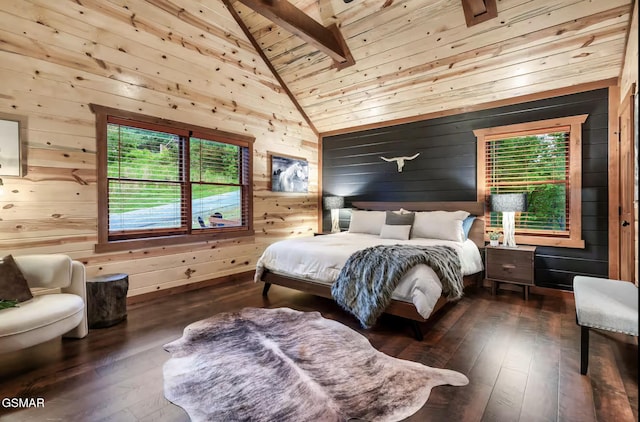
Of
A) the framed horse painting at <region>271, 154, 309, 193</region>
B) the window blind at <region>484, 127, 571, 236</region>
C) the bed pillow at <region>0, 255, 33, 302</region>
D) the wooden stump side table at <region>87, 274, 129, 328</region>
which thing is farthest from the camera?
the framed horse painting at <region>271, 154, 309, 193</region>

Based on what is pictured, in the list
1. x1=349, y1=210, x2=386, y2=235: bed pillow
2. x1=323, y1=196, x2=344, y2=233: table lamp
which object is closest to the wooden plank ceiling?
x1=323, y1=196, x2=344, y2=233: table lamp

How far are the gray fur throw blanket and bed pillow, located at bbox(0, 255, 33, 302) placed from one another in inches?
94.7

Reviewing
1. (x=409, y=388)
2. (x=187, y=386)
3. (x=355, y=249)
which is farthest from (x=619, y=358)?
(x=187, y=386)

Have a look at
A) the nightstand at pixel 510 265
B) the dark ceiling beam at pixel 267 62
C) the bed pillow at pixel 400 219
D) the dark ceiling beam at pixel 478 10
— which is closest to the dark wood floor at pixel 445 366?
the nightstand at pixel 510 265

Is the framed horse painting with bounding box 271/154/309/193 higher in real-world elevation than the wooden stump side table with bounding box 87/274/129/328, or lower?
higher

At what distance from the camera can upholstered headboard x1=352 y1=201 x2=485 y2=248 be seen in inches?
163

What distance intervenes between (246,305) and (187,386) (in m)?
1.48

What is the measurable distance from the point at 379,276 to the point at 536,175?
265 cm

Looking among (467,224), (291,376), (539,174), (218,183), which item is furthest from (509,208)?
(218,183)

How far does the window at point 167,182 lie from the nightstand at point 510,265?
3.25 metres

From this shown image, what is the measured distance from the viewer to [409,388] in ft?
6.10

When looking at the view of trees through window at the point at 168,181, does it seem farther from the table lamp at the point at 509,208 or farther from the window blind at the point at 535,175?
the window blind at the point at 535,175

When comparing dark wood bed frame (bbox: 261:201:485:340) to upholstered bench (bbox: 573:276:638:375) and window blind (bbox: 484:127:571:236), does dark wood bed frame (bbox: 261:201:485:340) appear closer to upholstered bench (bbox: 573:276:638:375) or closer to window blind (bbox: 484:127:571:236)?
window blind (bbox: 484:127:571:236)

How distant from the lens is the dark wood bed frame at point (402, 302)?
8.50 feet
